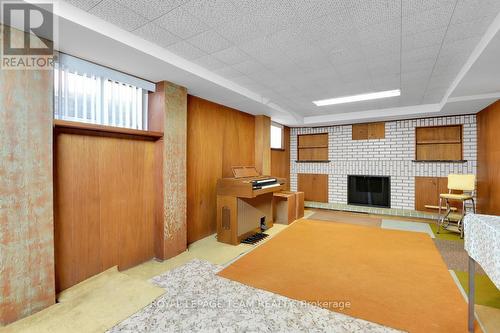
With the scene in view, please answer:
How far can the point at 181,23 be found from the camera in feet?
6.80

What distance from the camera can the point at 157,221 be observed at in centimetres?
319

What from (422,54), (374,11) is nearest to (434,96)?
(422,54)

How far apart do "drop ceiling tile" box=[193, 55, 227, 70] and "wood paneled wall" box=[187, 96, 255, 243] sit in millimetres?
908

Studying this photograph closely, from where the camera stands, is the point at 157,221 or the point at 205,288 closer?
the point at 205,288

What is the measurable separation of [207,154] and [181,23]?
2306 millimetres

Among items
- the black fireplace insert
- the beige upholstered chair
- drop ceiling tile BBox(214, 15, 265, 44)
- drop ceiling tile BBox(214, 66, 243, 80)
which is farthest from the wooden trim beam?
the black fireplace insert

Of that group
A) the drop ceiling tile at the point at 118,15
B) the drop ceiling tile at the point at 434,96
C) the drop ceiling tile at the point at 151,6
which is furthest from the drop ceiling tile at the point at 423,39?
the drop ceiling tile at the point at 118,15

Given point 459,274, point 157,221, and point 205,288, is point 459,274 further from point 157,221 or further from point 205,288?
point 157,221

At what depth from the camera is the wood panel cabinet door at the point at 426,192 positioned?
214 inches

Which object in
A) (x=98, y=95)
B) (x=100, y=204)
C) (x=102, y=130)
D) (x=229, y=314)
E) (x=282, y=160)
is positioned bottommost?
(x=229, y=314)

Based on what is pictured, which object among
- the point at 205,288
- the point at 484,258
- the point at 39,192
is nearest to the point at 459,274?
the point at 484,258

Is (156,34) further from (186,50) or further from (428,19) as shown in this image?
(428,19)

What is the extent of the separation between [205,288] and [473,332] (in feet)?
7.31

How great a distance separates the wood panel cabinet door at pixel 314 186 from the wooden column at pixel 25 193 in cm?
608
